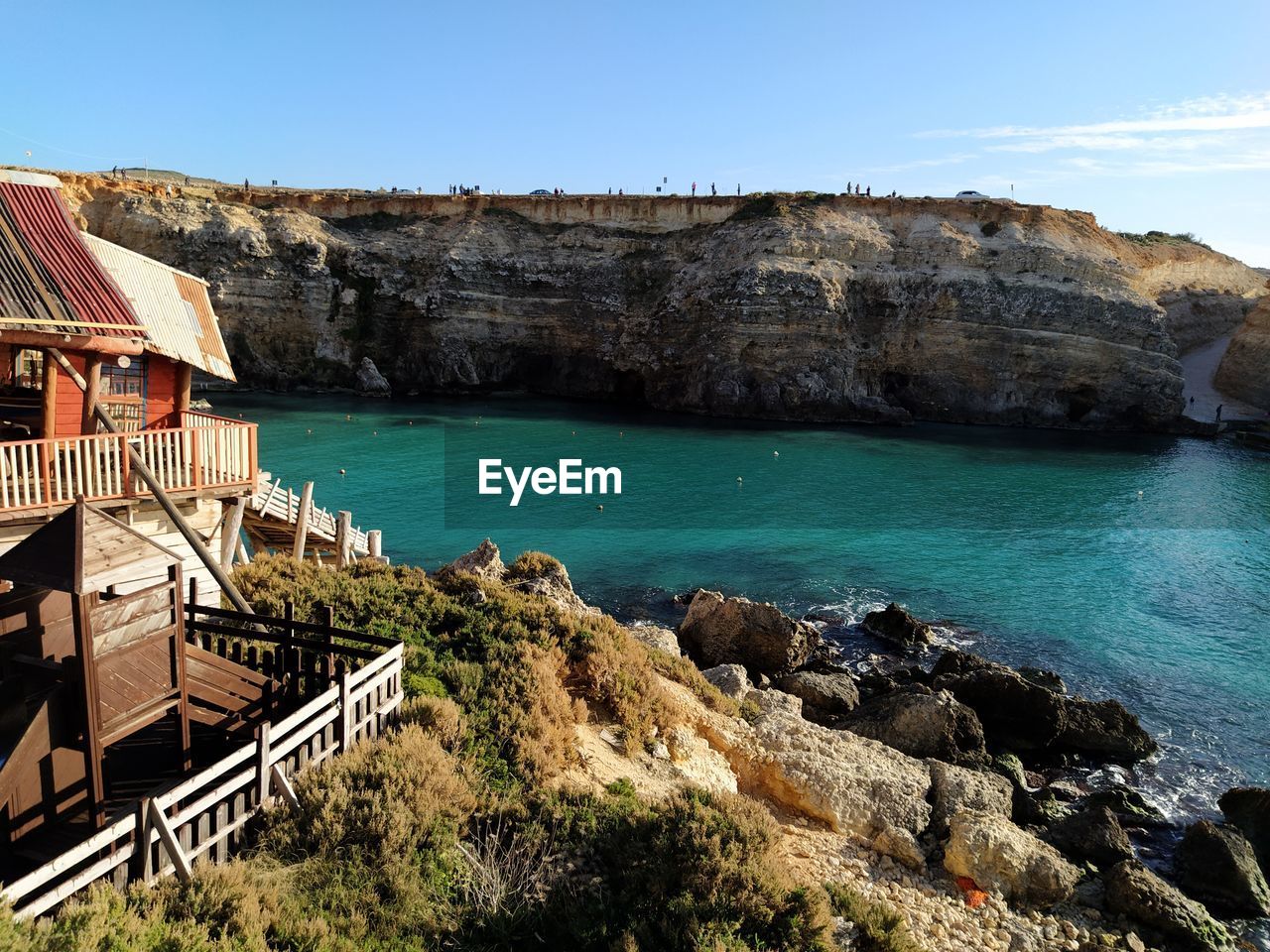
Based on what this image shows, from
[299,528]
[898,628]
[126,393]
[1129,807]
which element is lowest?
[1129,807]

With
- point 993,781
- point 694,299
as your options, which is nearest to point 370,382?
point 694,299

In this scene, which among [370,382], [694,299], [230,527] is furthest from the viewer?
[370,382]

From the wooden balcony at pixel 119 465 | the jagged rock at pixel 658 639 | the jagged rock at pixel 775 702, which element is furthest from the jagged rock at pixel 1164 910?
the wooden balcony at pixel 119 465

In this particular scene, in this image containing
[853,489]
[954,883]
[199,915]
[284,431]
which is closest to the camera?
[199,915]

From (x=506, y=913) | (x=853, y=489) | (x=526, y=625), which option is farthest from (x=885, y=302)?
(x=506, y=913)

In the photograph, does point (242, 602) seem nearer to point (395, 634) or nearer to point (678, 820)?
point (395, 634)

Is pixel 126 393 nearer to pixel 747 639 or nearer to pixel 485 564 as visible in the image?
pixel 485 564

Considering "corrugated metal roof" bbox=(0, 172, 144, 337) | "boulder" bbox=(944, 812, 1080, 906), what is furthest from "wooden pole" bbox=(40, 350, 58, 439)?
"boulder" bbox=(944, 812, 1080, 906)
